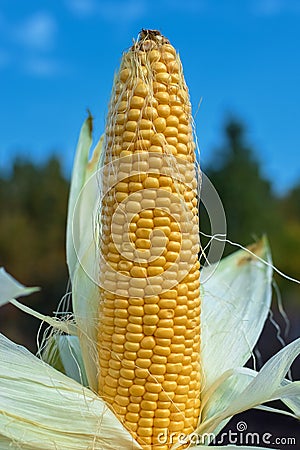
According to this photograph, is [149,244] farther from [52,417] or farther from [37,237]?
[37,237]

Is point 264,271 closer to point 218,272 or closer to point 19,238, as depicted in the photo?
point 218,272

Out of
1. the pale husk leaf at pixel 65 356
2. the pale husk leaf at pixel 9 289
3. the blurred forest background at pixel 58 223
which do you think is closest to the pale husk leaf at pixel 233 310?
the pale husk leaf at pixel 65 356

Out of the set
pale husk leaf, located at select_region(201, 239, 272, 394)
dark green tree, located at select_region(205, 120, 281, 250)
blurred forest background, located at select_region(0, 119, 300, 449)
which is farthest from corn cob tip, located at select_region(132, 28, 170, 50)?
dark green tree, located at select_region(205, 120, 281, 250)

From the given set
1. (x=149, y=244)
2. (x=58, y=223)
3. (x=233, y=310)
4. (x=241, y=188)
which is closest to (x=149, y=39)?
(x=149, y=244)

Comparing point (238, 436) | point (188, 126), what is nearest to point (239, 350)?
point (238, 436)

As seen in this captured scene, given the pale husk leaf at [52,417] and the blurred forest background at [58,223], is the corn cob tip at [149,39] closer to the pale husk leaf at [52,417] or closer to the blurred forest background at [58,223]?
the pale husk leaf at [52,417]

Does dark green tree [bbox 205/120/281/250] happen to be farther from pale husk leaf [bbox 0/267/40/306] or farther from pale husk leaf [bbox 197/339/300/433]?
pale husk leaf [bbox 197/339/300/433]
